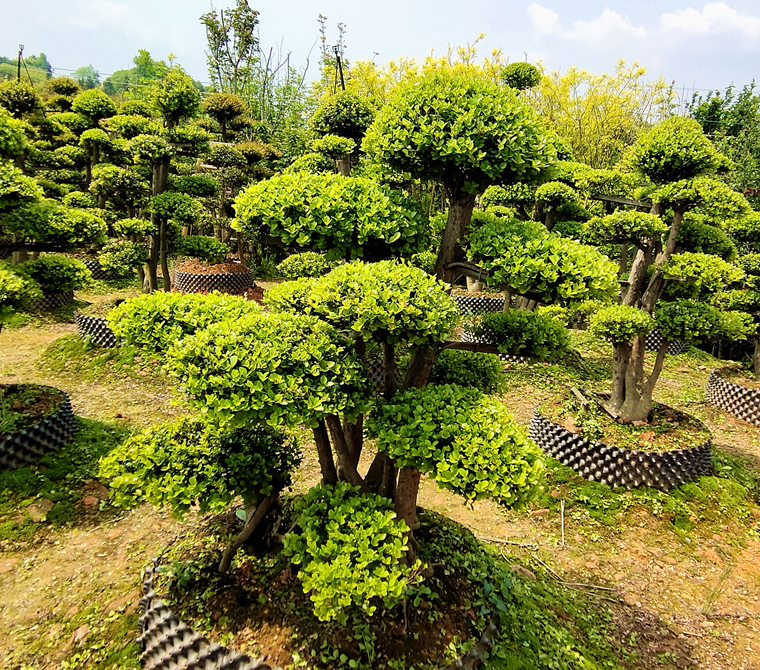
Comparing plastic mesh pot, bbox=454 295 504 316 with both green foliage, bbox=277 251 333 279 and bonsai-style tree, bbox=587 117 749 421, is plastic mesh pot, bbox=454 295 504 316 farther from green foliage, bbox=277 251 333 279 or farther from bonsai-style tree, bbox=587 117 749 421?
bonsai-style tree, bbox=587 117 749 421

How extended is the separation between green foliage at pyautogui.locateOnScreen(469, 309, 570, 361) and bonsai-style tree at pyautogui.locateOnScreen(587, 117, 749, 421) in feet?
9.21

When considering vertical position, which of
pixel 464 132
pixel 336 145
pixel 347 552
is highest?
pixel 336 145

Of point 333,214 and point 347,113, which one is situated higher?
point 347,113

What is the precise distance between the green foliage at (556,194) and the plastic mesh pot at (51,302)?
11543 millimetres

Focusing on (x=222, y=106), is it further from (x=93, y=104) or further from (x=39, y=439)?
(x=39, y=439)

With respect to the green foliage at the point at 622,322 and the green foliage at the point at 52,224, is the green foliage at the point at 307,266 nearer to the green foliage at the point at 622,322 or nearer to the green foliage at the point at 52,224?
the green foliage at the point at 52,224

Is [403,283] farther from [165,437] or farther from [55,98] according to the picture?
[55,98]

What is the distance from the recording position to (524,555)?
506 cm

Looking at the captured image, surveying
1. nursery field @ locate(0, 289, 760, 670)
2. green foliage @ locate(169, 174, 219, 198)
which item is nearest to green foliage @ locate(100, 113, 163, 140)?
Answer: green foliage @ locate(169, 174, 219, 198)

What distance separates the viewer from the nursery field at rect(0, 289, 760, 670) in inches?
143

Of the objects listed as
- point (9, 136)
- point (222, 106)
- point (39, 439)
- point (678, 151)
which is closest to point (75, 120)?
point (222, 106)

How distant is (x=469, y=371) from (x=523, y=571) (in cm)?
209

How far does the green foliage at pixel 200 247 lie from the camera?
10031 millimetres

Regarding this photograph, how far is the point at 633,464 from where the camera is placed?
6.07 metres
